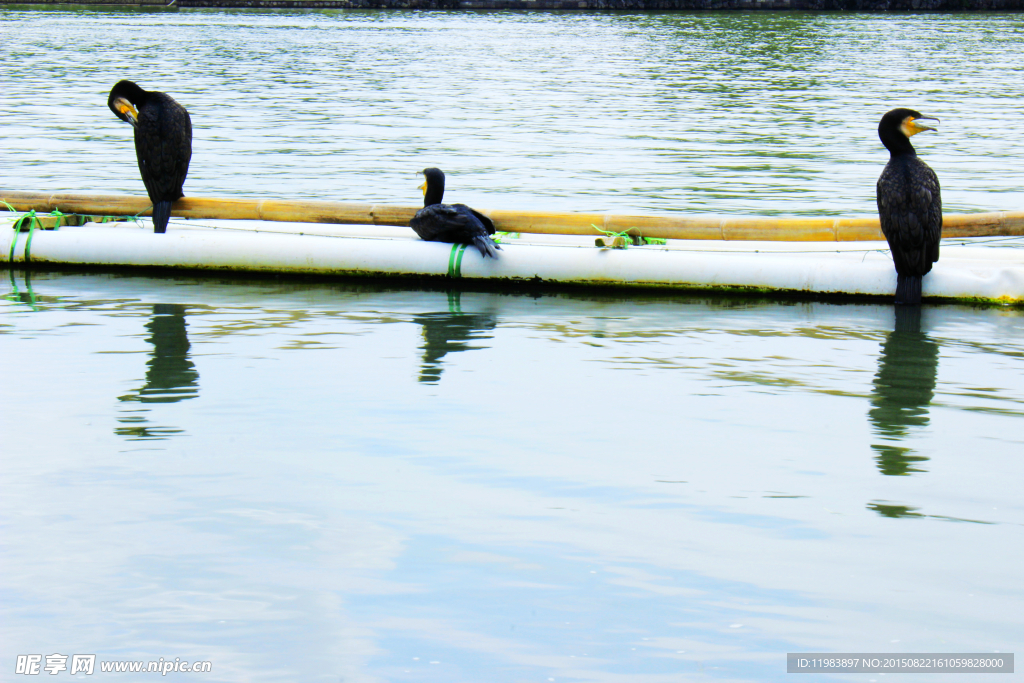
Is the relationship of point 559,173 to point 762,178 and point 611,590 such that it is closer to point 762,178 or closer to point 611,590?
point 762,178

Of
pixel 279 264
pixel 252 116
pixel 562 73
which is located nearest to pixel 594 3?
pixel 562 73

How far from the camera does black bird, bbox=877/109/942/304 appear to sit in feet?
27.9

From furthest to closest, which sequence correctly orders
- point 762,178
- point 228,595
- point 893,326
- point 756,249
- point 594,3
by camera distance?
1. point 594,3
2. point 762,178
3. point 756,249
4. point 893,326
5. point 228,595

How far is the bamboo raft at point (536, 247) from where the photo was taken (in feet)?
29.7

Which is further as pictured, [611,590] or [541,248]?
[541,248]

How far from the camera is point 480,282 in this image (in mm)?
9781

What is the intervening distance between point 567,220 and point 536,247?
0.59 metres

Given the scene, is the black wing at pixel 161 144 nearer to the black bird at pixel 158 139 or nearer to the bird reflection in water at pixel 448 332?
Answer: the black bird at pixel 158 139

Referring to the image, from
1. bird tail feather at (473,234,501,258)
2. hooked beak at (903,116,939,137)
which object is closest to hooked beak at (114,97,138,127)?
bird tail feather at (473,234,501,258)

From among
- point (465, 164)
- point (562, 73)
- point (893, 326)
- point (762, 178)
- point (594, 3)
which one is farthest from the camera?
point (594, 3)

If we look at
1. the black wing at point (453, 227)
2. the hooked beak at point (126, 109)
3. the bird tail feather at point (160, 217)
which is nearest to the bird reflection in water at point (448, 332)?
the black wing at point (453, 227)

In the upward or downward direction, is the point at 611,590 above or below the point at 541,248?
below

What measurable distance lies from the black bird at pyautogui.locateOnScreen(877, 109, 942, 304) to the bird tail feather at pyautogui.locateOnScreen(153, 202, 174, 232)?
5.92 m

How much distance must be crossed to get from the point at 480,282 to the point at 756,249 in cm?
223
